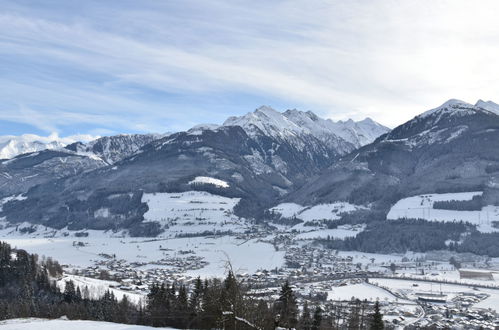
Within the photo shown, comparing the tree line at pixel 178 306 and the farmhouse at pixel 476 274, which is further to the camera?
the farmhouse at pixel 476 274

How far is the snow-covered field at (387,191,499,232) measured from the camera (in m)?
151

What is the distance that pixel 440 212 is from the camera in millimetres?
165625

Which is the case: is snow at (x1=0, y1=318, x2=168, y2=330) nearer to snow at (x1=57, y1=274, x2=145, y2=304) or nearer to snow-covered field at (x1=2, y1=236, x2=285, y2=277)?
snow at (x1=57, y1=274, x2=145, y2=304)

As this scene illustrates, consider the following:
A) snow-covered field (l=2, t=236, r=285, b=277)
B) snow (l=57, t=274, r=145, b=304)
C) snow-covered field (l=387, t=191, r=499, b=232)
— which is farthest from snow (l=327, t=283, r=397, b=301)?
snow-covered field (l=387, t=191, r=499, b=232)

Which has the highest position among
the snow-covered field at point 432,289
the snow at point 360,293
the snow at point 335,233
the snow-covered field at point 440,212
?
the snow-covered field at point 440,212

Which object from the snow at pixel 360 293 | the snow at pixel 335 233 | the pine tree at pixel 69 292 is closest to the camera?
the pine tree at pixel 69 292

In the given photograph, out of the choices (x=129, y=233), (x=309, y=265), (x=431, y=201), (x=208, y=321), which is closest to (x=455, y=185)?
(x=431, y=201)

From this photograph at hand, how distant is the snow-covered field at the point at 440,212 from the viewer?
497 ft

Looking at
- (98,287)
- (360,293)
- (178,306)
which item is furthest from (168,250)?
(178,306)

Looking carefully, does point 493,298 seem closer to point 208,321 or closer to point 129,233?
point 208,321

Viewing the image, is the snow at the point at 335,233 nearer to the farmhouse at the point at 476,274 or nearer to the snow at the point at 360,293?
the farmhouse at the point at 476,274

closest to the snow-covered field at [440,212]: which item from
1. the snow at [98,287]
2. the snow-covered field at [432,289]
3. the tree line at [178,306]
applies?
the snow-covered field at [432,289]

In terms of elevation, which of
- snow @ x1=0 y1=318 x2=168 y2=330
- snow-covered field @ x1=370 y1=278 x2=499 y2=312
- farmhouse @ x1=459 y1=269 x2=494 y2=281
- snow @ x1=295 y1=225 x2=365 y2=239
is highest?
snow @ x1=295 y1=225 x2=365 y2=239

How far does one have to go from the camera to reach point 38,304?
64.4 m
